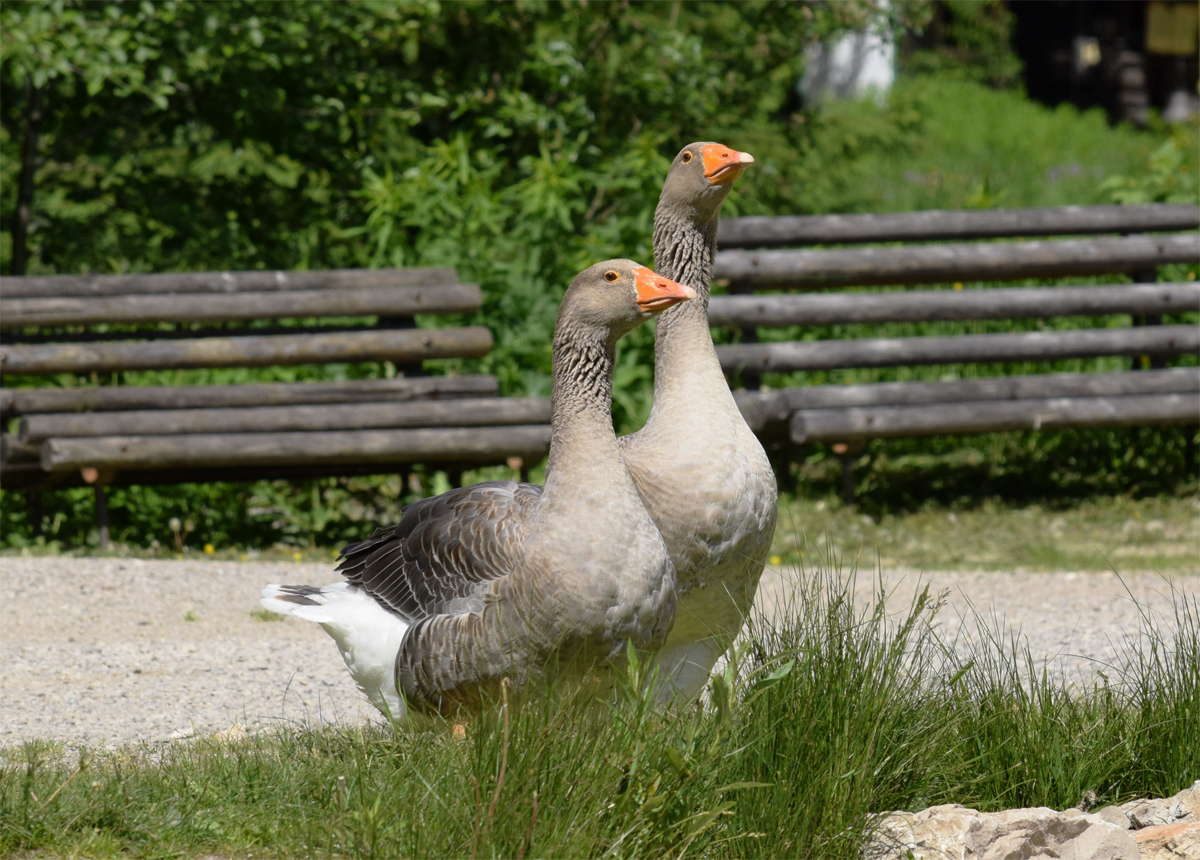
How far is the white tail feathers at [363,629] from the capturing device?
406 cm

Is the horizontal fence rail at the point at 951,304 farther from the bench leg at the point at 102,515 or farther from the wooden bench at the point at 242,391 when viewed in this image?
the bench leg at the point at 102,515

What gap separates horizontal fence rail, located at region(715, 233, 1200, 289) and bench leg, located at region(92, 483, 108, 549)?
404cm

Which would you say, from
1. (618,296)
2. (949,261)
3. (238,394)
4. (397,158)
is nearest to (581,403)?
(618,296)

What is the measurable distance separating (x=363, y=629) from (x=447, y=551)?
0.41m

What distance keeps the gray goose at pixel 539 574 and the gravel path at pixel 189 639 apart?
62 centimetres

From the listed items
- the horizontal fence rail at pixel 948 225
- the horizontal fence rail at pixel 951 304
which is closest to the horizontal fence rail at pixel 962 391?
the horizontal fence rail at pixel 951 304

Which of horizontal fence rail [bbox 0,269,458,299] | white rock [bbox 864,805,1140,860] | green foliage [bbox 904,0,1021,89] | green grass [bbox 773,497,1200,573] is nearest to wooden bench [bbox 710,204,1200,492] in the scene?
green grass [bbox 773,497,1200,573]

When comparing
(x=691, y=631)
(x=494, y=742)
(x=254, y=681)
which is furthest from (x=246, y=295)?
(x=494, y=742)

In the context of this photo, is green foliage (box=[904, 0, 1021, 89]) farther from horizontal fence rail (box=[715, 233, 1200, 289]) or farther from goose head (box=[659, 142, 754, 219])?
goose head (box=[659, 142, 754, 219])

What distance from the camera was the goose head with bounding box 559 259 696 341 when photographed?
3.88 metres

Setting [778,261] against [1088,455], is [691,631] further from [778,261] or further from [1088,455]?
[1088,455]

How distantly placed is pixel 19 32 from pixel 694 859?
6467mm

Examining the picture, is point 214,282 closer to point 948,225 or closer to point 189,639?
point 189,639

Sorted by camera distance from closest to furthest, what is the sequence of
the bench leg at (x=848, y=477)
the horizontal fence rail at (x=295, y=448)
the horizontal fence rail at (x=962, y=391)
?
the horizontal fence rail at (x=295, y=448)
the horizontal fence rail at (x=962, y=391)
the bench leg at (x=848, y=477)
